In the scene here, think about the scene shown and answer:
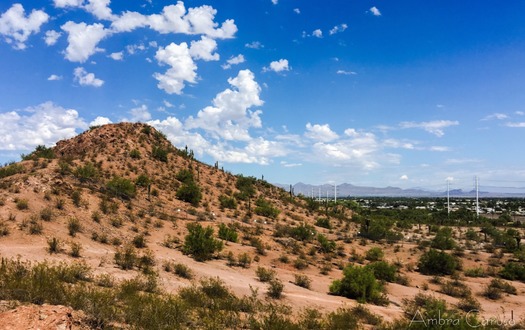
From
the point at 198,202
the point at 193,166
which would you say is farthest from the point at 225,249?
the point at 193,166

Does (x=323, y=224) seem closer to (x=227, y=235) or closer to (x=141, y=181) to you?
(x=227, y=235)

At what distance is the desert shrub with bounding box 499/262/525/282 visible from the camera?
2527 cm

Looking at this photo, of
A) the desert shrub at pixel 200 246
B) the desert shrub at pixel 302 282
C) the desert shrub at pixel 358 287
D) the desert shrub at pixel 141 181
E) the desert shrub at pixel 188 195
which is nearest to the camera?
the desert shrub at pixel 358 287

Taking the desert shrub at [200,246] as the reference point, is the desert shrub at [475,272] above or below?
below

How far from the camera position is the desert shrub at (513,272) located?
82.9 feet

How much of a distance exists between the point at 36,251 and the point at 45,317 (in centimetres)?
881

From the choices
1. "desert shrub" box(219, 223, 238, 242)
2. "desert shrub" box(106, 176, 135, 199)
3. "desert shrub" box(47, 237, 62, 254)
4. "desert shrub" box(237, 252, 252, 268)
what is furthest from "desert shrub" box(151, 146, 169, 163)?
"desert shrub" box(47, 237, 62, 254)

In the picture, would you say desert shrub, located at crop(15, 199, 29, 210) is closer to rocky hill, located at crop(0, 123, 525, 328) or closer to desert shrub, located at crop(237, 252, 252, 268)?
rocky hill, located at crop(0, 123, 525, 328)

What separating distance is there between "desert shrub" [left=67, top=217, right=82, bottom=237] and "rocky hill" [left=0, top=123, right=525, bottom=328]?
0.06 m

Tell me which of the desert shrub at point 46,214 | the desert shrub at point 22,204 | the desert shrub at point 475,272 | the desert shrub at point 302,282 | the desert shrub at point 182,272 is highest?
the desert shrub at point 22,204

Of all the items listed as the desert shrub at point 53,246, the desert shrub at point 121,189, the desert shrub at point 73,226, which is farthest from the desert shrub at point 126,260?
the desert shrub at point 121,189

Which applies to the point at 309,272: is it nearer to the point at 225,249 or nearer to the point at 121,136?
the point at 225,249

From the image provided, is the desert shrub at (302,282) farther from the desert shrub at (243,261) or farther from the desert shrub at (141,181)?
the desert shrub at (141,181)

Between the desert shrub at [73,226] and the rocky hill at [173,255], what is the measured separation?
58mm
